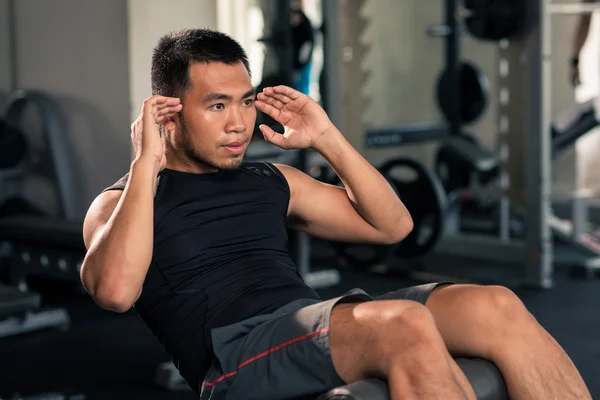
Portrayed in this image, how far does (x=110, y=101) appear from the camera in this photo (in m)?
4.54

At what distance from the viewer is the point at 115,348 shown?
3.46m

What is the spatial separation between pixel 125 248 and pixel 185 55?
40 centimetres

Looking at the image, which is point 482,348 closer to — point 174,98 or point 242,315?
point 242,315

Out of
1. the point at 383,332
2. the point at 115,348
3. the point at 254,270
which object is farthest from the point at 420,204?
the point at 383,332

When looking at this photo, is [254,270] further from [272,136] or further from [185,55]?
[185,55]

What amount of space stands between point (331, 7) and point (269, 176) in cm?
258

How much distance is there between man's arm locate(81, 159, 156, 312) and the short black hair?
0.68 ft

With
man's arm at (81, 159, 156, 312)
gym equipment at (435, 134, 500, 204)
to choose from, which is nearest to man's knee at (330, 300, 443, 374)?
man's arm at (81, 159, 156, 312)

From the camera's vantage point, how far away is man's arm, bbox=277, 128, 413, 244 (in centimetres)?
196

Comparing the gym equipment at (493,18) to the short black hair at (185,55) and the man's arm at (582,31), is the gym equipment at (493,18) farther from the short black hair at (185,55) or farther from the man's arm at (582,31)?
the short black hair at (185,55)

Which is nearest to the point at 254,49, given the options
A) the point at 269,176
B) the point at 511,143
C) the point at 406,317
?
the point at 511,143

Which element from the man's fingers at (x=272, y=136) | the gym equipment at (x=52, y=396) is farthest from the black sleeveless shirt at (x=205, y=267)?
the gym equipment at (x=52, y=396)

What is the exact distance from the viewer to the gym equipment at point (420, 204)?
4449mm

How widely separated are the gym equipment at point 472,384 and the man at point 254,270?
0.02 metres
